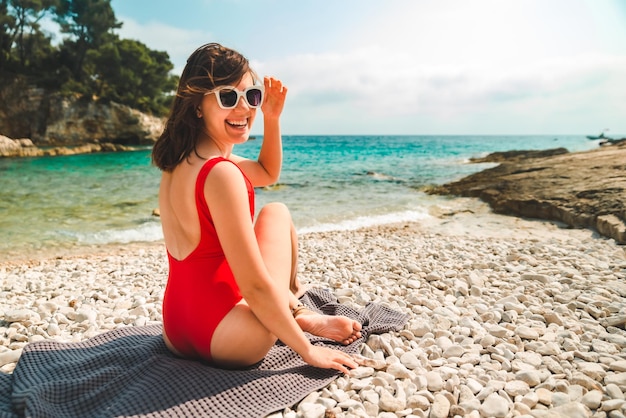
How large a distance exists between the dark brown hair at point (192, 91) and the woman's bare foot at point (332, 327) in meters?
1.35

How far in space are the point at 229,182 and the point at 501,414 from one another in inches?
67.4

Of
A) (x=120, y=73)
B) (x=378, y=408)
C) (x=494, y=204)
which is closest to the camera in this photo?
(x=378, y=408)

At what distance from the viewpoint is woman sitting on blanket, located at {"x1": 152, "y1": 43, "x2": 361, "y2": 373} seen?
1950 mm

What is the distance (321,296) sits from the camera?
141 inches

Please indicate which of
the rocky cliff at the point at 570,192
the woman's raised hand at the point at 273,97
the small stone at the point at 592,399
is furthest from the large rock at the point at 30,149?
the small stone at the point at 592,399

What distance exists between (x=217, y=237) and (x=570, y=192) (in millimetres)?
8668

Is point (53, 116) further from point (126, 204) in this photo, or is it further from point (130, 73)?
point (126, 204)

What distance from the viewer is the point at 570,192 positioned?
28.0 feet

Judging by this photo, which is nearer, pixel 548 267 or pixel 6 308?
pixel 6 308

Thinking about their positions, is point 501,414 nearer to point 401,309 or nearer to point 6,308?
point 401,309

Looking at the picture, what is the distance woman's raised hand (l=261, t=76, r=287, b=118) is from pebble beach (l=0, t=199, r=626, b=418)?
171 centimetres

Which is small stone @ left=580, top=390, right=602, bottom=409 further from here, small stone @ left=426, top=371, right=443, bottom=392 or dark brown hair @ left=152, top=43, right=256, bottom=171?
dark brown hair @ left=152, top=43, right=256, bottom=171

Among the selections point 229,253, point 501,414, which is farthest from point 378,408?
point 229,253

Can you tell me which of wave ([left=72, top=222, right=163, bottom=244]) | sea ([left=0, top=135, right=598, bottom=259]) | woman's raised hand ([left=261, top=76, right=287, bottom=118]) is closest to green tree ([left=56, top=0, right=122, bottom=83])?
sea ([left=0, top=135, right=598, bottom=259])
